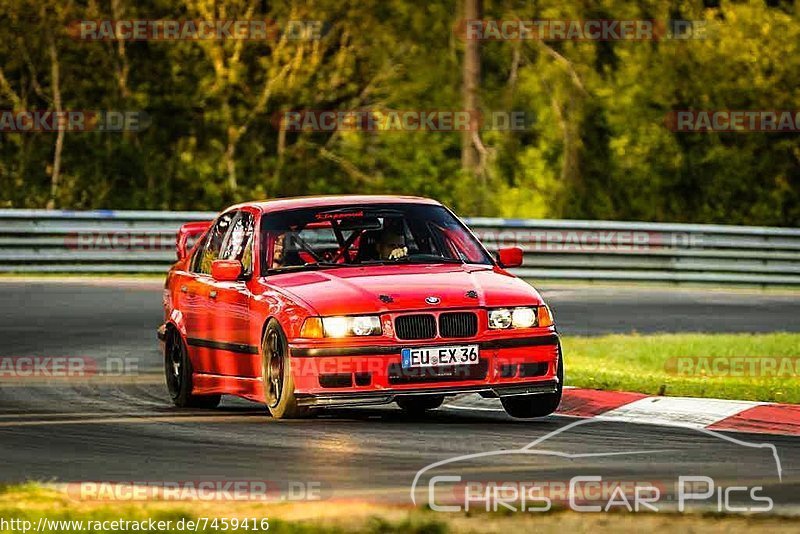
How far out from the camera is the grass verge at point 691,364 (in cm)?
1398

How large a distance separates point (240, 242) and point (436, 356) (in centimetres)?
240

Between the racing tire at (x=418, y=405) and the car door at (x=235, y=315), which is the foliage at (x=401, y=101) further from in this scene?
the racing tire at (x=418, y=405)

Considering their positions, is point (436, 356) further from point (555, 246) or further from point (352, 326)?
point (555, 246)

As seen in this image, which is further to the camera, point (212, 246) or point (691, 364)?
point (691, 364)

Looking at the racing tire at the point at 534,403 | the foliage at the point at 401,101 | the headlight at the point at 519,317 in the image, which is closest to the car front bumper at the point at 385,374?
the headlight at the point at 519,317

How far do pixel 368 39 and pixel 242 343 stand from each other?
2647 cm

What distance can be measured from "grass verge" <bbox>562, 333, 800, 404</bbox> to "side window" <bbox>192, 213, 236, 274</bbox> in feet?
9.09

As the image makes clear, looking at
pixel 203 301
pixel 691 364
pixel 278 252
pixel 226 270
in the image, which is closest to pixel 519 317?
pixel 278 252

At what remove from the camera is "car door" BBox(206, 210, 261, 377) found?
1293cm

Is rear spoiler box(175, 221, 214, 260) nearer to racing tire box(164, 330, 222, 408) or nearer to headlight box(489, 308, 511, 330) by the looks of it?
racing tire box(164, 330, 222, 408)

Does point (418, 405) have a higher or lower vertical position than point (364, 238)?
lower

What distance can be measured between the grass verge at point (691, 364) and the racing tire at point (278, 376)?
9.16ft

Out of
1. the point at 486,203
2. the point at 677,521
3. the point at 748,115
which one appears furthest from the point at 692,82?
the point at 677,521

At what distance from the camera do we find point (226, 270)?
42.5ft
